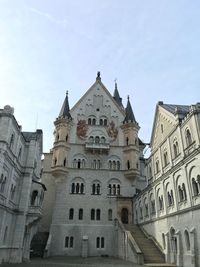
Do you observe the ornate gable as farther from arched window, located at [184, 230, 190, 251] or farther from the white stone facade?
arched window, located at [184, 230, 190, 251]

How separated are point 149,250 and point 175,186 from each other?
881cm

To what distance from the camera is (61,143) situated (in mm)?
44906

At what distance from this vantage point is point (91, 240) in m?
40.2

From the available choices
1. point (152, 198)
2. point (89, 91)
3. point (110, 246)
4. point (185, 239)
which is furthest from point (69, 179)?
point (185, 239)

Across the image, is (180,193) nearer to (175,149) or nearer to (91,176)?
(175,149)

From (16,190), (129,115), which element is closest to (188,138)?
(16,190)

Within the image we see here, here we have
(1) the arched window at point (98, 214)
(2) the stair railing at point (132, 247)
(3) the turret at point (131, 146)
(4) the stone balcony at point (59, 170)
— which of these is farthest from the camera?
(3) the turret at point (131, 146)

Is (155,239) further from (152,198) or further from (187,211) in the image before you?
(187,211)

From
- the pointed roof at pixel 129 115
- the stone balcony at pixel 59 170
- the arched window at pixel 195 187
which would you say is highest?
the pointed roof at pixel 129 115

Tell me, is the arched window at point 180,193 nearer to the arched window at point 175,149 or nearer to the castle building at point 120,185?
the castle building at point 120,185

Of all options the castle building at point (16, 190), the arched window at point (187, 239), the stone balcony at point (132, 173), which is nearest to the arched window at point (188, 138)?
the arched window at point (187, 239)

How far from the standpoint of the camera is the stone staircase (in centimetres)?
2675

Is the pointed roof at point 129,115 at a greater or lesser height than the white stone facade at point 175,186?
greater

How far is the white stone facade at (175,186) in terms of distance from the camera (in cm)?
2272
